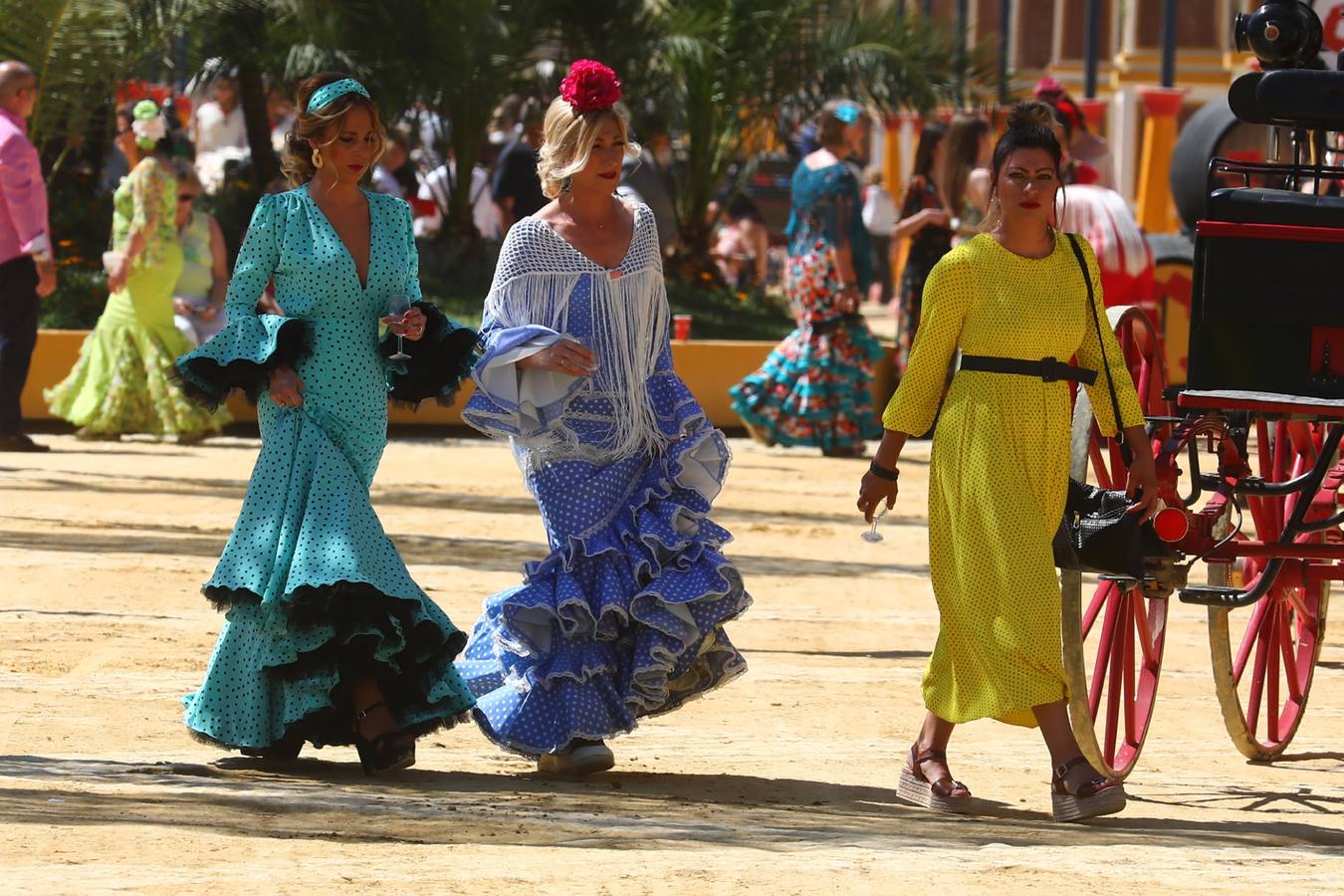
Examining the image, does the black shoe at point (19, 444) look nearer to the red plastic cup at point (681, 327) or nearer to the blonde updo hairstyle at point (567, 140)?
the red plastic cup at point (681, 327)

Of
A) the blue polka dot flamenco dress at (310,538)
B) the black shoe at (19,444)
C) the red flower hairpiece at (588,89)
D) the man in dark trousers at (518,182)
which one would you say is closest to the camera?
the blue polka dot flamenco dress at (310,538)

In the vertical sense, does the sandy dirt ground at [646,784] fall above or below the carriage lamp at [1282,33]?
below

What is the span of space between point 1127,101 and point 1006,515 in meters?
37.5

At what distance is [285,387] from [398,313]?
371mm

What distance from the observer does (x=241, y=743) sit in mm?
6328

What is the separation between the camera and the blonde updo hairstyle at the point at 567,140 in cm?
655

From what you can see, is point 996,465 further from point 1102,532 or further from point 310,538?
point 310,538

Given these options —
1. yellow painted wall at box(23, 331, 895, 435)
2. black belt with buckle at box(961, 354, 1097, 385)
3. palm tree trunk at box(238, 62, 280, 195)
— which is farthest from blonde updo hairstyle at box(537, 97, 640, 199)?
palm tree trunk at box(238, 62, 280, 195)

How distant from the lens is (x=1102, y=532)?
6180 mm

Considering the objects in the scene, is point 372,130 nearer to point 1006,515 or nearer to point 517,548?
point 1006,515

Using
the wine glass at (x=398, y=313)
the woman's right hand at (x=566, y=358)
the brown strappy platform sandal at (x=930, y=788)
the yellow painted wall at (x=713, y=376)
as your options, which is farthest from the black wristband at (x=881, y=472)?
the yellow painted wall at (x=713, y=376)

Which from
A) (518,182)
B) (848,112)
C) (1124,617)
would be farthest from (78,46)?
(1124,617)

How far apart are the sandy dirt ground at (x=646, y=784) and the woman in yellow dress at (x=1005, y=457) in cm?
28

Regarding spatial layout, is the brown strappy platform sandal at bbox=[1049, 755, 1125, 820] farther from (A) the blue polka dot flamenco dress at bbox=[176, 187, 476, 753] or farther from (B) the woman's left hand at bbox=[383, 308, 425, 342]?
(B) the woman's left hand at bbox=[383, 308, 425, 342]
